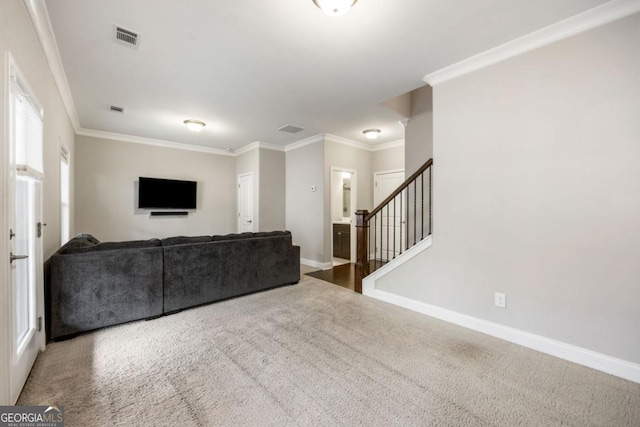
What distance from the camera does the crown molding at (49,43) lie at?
1846 mm

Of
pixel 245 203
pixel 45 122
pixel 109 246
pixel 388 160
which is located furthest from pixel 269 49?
pixel 245 203

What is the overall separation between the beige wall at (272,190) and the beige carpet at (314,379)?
3.37 metres

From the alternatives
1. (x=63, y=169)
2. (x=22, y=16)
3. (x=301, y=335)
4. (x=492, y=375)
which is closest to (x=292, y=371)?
(x=301, y=335)

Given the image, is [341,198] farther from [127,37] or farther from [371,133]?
[127,37]

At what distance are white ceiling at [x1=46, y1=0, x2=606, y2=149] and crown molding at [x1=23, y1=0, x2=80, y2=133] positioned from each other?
6cm

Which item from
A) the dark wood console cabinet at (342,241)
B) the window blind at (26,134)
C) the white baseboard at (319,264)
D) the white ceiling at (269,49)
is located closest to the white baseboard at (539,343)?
the white baseboard at (319,264)

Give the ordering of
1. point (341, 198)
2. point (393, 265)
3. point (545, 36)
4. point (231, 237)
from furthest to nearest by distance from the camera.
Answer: point (341, 198) → point (231, 237) → point (393, 265) → point (545, 36)

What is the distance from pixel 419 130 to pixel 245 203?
4.15 metres

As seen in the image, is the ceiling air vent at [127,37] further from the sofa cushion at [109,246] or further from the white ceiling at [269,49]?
the sofa cushion at [109,246]

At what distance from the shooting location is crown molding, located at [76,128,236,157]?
4941mm

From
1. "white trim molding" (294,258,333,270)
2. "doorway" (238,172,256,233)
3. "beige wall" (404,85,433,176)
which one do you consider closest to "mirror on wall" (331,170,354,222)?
"white trim molding" (294,258,333,270)

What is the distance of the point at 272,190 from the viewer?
5965 mm

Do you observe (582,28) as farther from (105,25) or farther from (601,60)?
(105,25)

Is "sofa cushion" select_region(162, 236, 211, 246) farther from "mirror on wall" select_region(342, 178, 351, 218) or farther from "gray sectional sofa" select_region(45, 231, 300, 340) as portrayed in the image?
"mirror on wall" select_region(342, 178, 351, 218)
